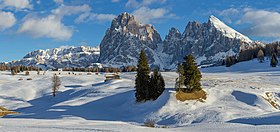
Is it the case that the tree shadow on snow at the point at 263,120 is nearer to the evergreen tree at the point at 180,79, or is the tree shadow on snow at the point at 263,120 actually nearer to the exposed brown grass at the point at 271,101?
the exposed brown grass at the point at 271,101

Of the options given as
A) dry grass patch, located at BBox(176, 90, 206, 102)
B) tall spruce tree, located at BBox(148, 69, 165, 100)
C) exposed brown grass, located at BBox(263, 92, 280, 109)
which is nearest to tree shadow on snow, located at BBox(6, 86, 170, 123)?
dry grass patch, located at BBox(176, 90, 206, 102)

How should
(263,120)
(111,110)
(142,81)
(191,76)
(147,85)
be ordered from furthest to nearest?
(142,81) → (147,85) → (191,76) → (111,110) → (263,120)

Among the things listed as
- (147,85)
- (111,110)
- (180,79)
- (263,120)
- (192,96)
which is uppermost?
(180,79)

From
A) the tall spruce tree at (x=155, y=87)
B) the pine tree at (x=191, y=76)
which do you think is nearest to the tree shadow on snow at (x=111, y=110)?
the tall spruce tree at (x=155, y=87)

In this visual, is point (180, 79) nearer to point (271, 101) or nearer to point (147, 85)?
point (147, 85)

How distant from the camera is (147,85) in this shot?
68625 millimetres

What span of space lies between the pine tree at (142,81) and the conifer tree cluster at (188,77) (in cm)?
631

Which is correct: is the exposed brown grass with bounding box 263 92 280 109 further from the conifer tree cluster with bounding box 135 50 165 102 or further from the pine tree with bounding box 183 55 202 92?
the conifer tree cluster with bounding box 135 50 165 102

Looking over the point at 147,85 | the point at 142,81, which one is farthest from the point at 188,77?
the point at 142,81

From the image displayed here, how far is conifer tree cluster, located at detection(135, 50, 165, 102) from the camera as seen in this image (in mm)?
67375

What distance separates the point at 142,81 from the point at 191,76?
393 inches

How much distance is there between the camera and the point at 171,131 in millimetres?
27297

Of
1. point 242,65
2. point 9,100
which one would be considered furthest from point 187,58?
point 242,65

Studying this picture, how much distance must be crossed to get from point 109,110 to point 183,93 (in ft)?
46.7
